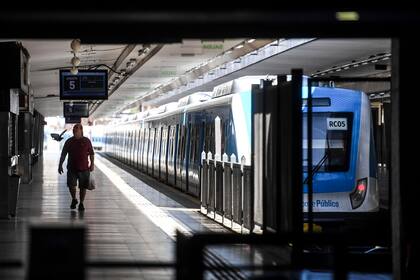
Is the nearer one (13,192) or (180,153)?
(13,192)

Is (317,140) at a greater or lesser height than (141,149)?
greater

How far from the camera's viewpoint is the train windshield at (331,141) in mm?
12922

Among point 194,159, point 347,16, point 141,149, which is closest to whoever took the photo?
point 347,16

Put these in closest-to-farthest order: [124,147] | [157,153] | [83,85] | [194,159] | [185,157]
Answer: [83,85] → [194,159] → [185,157] → [157,153] → [124,147]

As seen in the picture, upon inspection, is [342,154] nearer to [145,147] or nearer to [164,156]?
[164,156]

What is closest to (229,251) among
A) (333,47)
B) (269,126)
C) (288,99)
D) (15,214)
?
(269,126)

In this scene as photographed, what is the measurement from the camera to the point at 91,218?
15258 mm

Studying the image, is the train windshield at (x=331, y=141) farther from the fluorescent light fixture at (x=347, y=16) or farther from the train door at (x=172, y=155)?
the train door at (x=172, y=155)

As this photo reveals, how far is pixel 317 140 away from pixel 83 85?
8661mm

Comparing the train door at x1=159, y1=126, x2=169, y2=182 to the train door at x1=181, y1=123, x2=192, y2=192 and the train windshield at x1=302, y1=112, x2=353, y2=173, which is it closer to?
the train door at x1=181, y1=123, x2=192, y2=192

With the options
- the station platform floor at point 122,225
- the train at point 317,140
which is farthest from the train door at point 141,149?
the station platform floor at point 122,225

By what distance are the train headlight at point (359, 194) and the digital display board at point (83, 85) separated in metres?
8.80

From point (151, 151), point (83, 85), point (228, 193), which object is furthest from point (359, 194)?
point (151, 151)

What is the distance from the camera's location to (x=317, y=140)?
13031 millimetres
